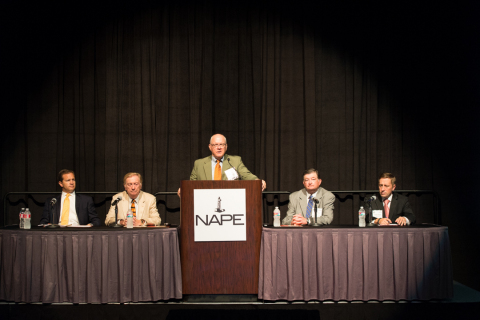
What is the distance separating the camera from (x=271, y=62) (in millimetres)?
6246

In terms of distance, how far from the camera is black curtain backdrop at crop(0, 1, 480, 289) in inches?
242

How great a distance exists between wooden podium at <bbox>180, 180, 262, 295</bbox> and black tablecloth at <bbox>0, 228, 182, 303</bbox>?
123mm

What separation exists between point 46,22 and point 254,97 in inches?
132

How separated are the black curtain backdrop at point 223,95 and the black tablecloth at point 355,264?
2.34m

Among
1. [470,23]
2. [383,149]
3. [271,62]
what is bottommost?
[383,149]

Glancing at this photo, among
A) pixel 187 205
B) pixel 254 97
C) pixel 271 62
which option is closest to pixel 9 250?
pixel 187 205

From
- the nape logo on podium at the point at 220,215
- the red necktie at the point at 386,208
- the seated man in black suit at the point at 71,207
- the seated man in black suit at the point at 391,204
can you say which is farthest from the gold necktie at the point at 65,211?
the red necktie at the point at 386,208

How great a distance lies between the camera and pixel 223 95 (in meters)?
6.24

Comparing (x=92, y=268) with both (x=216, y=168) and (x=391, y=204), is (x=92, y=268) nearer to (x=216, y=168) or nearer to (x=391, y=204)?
(x=216, y=168)

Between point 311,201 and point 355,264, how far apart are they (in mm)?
952

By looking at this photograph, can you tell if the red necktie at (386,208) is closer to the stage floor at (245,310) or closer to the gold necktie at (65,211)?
the stage floor at (245,310)

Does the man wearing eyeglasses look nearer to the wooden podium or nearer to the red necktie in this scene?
the wooden podium

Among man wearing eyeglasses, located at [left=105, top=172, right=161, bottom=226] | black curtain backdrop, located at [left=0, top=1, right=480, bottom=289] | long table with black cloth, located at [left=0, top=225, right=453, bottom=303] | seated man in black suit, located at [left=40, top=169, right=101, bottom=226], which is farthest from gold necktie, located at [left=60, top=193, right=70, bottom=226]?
black curtain backdrop, located at [left=0, top=1, right=480, bottom=289]

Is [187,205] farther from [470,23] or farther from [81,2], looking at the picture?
[470,23]
